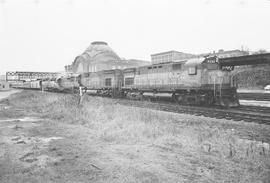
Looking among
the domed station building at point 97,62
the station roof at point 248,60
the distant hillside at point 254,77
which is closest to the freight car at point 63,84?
the station roof at point 248,60

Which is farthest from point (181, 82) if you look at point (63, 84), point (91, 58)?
point (91, 58)

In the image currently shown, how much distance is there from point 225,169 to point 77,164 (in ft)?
10.3

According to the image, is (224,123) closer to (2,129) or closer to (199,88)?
(199,88)

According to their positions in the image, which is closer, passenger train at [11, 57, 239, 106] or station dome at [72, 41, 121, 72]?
passenger train at [11, 57, 239, 106]

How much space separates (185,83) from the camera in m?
16.3

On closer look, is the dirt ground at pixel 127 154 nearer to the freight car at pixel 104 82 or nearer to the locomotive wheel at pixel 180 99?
the locomotive wheel at pixel 180 99

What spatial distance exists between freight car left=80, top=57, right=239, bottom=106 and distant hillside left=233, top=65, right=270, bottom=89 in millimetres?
19078

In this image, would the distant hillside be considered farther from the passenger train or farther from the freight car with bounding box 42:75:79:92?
the freight car with bounding box 42:75:79:92

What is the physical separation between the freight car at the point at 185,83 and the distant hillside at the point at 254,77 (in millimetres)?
19078

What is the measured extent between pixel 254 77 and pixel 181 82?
2302 centimetres

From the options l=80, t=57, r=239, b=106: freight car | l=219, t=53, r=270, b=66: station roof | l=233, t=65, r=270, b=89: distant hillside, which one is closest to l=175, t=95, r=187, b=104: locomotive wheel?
l=80, t=57, r=239, b=106: freight car

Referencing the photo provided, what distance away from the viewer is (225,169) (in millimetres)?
4605

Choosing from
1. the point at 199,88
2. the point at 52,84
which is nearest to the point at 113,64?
the point at 52,84

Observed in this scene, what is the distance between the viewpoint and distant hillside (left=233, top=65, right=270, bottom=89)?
32.5 m
